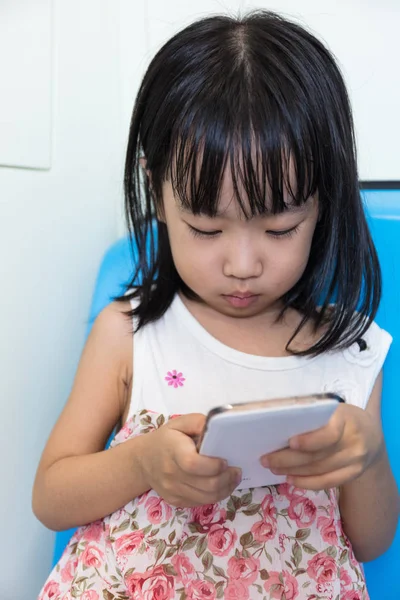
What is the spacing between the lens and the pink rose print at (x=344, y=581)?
0.71 m

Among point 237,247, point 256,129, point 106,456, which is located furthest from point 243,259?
point 106,456

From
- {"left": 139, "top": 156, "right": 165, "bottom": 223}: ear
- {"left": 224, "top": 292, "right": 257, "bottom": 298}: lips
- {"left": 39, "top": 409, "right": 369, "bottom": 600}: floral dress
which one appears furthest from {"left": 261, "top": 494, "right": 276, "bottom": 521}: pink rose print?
{"left": 139, "top": 156, "right": 165, "bottom": 223}: ear

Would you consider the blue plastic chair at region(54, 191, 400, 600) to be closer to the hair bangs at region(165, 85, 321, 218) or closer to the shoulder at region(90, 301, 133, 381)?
the shoulder at region(90, 301, 133, 381)

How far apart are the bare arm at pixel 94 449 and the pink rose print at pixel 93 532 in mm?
13

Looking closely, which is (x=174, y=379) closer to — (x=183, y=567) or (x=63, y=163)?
(x=183, y=567)

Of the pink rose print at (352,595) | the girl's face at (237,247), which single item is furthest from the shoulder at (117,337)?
the pink rose print at (352,595)

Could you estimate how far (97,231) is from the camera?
1062 millimetres

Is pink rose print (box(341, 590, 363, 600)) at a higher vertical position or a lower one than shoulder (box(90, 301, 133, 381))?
lower

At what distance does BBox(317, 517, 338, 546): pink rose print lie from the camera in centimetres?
72

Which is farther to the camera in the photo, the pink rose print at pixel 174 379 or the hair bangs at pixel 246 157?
the pink rose print at pixel 174 379

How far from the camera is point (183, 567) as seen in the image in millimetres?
670

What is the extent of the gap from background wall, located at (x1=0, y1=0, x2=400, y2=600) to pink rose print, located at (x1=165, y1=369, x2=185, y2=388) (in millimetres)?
206

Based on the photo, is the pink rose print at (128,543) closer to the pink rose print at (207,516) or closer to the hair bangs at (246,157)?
the pink rose print at (207,516)

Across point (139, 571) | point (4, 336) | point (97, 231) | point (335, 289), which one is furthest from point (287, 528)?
point (97, 231)
